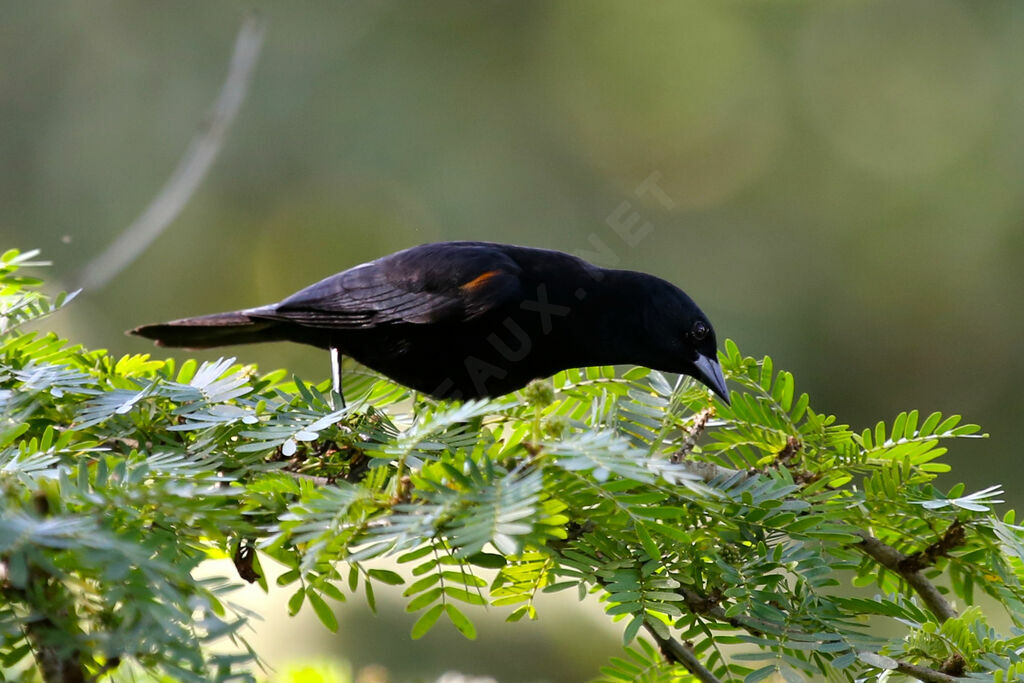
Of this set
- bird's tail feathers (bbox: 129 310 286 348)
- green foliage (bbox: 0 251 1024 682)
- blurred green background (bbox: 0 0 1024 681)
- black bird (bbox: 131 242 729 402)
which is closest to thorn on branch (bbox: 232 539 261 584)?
green foliage (bbox: 0 251 1024 682)

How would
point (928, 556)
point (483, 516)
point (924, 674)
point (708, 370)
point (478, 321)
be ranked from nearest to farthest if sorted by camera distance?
point (483, 516) → point (924, 674) → point (928, 556) → point (708, 370) → point (478, 321)

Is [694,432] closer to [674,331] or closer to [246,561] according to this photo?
[246,561]

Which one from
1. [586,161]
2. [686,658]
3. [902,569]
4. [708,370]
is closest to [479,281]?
[708,370]

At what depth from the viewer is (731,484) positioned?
138cm

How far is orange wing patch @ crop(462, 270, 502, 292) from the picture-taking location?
3038 mm

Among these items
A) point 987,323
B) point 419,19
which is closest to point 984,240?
point 987,323

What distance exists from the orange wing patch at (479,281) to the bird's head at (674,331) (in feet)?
1.67

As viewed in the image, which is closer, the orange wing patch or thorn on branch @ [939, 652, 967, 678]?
thorn on branch @ [939, 652, 967, 678]

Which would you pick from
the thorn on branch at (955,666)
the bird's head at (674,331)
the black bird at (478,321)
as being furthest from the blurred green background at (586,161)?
the thorn on branch at (955,666)

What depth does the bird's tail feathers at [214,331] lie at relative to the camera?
10.3 ft

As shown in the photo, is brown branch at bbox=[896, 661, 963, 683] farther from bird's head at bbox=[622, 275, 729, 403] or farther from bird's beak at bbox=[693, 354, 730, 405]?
bird's head at bbox=[622, 275, 729, 403]

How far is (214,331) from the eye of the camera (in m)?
3.27

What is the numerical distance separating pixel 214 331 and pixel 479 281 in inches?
36.9

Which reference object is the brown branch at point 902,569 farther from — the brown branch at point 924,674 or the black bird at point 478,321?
the black bird at point 478,321
